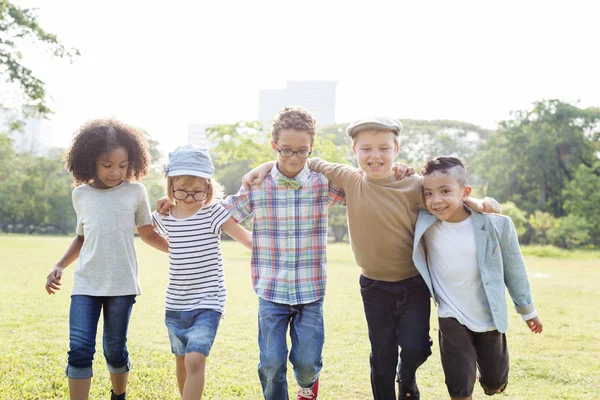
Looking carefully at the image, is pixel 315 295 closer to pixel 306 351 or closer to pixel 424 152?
pixel 306 351

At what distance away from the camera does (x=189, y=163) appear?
120 inches

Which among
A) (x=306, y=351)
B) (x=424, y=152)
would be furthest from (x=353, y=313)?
(x=424, y=152)

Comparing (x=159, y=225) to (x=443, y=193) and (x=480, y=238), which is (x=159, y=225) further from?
(x=480, y=238)

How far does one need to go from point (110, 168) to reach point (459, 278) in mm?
2064

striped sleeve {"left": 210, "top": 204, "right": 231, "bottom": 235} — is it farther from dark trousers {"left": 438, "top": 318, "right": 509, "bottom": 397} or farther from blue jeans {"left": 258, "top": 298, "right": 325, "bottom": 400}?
dark trousers {"left": 438, "top": 318, "right": 509, "bottom": 397}

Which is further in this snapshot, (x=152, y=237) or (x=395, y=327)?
(x=152, y=237)

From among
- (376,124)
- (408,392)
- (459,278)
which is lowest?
(408,392)

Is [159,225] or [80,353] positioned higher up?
[159,225]

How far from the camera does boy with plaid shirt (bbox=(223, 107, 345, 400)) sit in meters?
3.01

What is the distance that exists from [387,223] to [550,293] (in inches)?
341

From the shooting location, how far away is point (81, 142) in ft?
10.8

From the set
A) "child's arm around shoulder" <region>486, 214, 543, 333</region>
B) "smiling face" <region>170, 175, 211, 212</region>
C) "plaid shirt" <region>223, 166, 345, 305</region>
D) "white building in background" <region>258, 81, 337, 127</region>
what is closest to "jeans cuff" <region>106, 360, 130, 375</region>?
"plaid shirt" <region>223, 166, 345, 305</region>

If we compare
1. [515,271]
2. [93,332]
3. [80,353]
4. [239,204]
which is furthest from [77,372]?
[515,271]

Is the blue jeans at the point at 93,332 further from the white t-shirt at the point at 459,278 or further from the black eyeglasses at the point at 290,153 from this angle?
the white t-shirt at the point at 459,278
